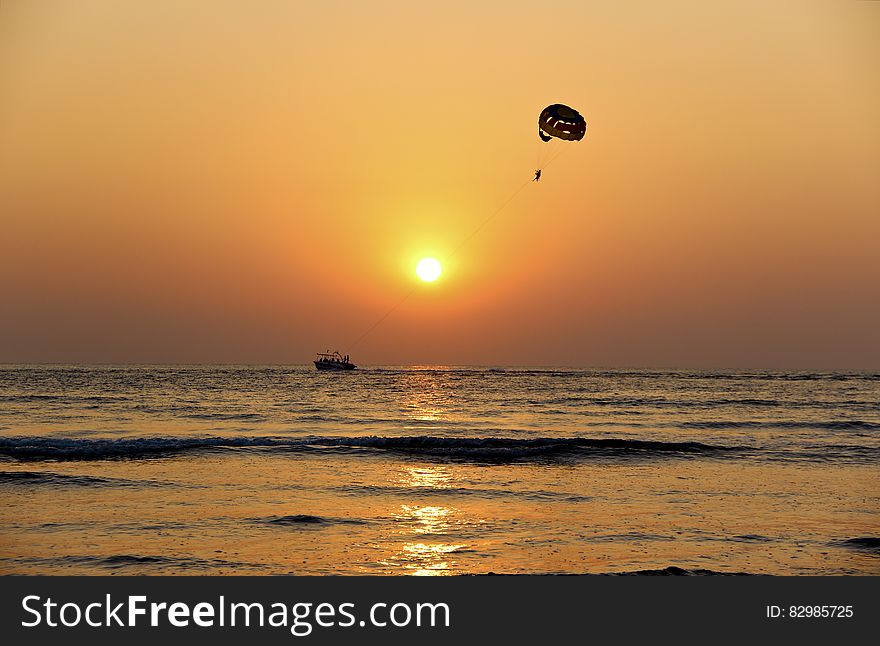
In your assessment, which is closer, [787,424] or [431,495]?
[431,495]

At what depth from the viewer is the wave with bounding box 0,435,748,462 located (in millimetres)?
31438

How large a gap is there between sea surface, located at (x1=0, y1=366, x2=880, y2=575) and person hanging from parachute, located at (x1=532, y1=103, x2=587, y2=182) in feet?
38.3

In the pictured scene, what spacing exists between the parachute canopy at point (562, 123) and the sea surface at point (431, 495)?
11701mm

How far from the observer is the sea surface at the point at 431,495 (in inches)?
607

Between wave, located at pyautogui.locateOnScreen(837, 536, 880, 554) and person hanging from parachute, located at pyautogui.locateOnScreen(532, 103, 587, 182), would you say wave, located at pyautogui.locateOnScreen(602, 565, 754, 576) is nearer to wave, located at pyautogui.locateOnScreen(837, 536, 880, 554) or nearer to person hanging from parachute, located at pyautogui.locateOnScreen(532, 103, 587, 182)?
wave, located at pyautogui.locateOnScreen(837, 536, 880, 554)

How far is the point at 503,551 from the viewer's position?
16.0 m

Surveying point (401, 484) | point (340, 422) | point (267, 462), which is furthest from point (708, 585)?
point (340, 422)

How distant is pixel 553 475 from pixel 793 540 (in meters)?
10.3

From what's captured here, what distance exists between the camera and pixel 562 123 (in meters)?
30.9

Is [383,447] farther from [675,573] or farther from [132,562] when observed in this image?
[675,573]

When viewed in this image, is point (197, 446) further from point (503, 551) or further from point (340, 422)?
point (503, 551)

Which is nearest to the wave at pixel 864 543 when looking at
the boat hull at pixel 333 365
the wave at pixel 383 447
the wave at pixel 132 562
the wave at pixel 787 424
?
the wave at pixel 132 562

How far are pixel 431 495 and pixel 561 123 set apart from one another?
15.1m

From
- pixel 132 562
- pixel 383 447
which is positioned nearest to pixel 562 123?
pixel 383 447
